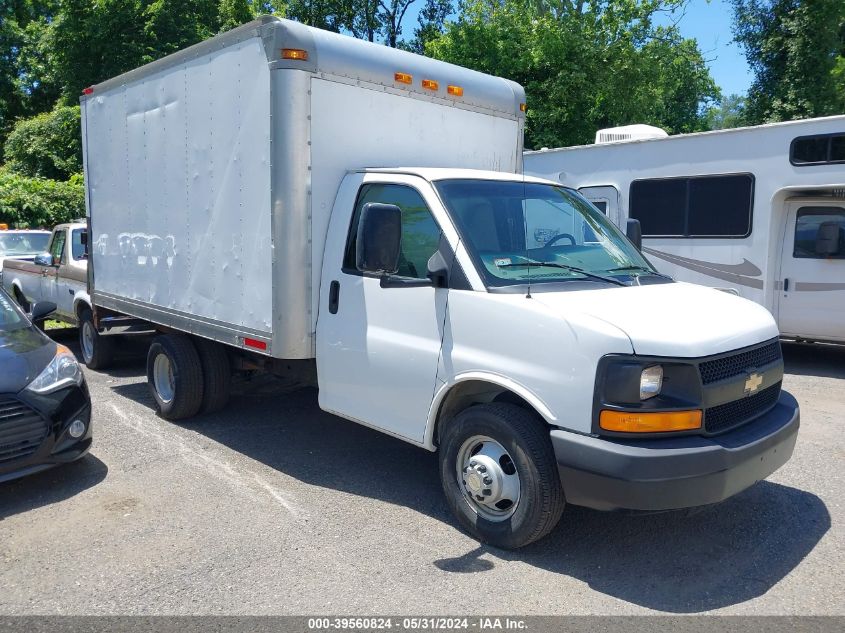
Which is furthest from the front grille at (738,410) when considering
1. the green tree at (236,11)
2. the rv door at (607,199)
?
the green tree at (236,11)

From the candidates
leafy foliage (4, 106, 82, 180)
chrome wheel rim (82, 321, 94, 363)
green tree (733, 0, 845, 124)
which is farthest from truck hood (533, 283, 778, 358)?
leafy foliage (4, 106, 82, 180)

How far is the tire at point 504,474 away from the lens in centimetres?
393

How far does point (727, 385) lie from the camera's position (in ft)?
12.7

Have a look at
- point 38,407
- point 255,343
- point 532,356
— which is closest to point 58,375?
point 38,407

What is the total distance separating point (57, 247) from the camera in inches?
408

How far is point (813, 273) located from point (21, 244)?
14278 mm

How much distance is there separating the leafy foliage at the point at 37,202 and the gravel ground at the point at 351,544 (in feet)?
52.7

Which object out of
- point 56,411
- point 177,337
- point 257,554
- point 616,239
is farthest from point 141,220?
point 616,239

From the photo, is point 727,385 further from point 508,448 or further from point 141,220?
point 141,220

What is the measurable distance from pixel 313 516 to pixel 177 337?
111 inches

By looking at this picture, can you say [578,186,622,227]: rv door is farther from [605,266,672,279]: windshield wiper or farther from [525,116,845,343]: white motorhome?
[605,266,672,279]: windshield wiper

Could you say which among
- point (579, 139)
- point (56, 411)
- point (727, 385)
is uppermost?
point (579, 139)

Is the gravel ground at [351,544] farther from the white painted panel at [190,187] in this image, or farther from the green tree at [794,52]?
the green tree at [794,52]

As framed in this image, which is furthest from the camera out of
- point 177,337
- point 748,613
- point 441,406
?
point 177,337
